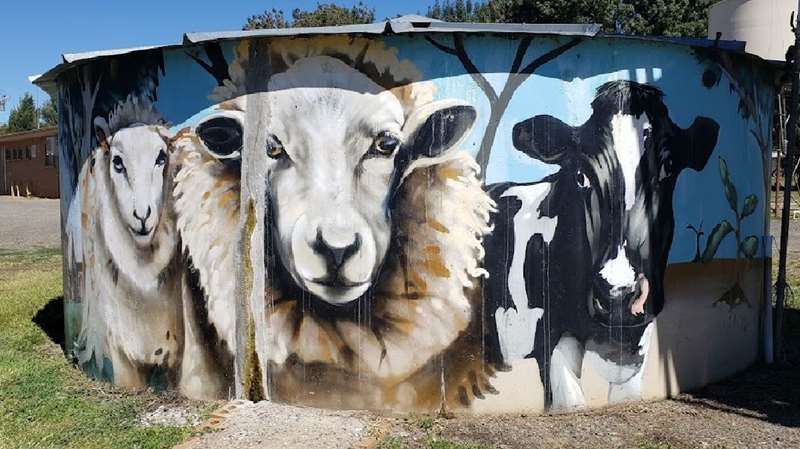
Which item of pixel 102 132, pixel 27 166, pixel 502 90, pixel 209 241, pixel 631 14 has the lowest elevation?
pixel 209 241

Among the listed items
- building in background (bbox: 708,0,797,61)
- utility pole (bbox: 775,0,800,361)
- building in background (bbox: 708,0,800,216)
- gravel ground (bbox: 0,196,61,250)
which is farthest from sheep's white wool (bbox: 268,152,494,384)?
gravel ground (bbox: 0,196,61,250)

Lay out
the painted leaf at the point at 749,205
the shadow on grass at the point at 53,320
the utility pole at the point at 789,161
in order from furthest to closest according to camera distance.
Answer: the shadow on grass at the point at 53,320, the utility pole at the point at 789,161, the painted leaf at the point at 749,205

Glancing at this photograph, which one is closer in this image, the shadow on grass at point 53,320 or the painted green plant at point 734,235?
the painted green plant at point 734,235

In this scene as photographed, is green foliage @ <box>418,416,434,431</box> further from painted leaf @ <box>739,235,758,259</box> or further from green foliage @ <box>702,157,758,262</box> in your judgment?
painted leaf @ <box>739,235,758,259</box>

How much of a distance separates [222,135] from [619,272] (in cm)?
312

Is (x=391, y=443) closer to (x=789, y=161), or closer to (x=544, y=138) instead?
(x=544, y=138)

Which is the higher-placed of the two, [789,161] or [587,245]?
[789,161]

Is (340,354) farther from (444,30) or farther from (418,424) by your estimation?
(444,30)

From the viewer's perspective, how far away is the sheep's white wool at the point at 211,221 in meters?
5.45

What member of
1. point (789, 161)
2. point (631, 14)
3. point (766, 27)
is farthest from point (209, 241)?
point (631, 14)

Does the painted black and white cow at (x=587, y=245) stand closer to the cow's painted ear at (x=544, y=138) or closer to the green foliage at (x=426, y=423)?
the cow's painted ear at (x=544, y=138)

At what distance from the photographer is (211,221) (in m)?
5.50

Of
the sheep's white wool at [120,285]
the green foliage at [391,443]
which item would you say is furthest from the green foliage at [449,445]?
the sheep's white wool at [120,285]

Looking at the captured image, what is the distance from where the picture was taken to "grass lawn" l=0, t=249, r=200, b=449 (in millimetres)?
4875
